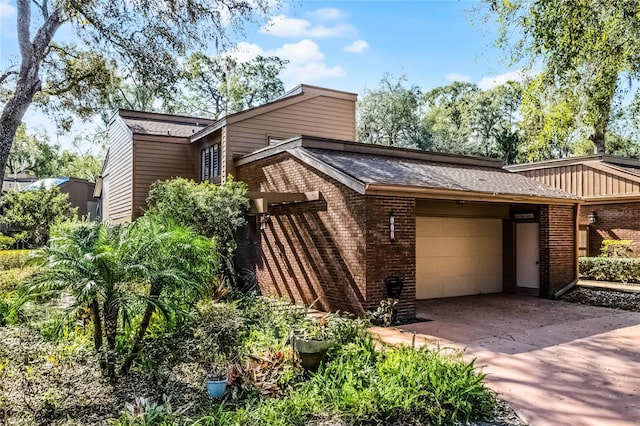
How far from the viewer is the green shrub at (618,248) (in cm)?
1509

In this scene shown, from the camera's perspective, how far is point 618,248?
15.2m

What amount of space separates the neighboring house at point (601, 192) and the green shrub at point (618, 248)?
16.1 inches

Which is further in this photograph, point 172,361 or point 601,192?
point 601,192

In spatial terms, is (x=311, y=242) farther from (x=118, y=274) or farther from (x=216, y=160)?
(x=216, y=160)

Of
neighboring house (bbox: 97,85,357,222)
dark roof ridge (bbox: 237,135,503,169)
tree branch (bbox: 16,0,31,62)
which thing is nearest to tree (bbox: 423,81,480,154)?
neighboring house (bbox: 97,85,357,222)

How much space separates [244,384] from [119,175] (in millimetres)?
14324

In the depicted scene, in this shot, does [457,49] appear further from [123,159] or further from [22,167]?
[22,167]

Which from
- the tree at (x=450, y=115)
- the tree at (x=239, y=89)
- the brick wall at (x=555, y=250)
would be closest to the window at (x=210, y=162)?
the brick wall at (x=555, y=250)

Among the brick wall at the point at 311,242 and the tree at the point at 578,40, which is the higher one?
the tree at the point at 578,40

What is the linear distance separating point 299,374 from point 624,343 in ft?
18.4

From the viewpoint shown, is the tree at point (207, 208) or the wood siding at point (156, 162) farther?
the wood siding at point (156, 162)

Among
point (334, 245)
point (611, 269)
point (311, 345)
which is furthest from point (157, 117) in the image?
point (611, 269)

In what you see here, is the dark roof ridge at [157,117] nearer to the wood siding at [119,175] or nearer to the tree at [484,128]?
the wood siding at [119,175]

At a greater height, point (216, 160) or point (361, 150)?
point (216, 160)
